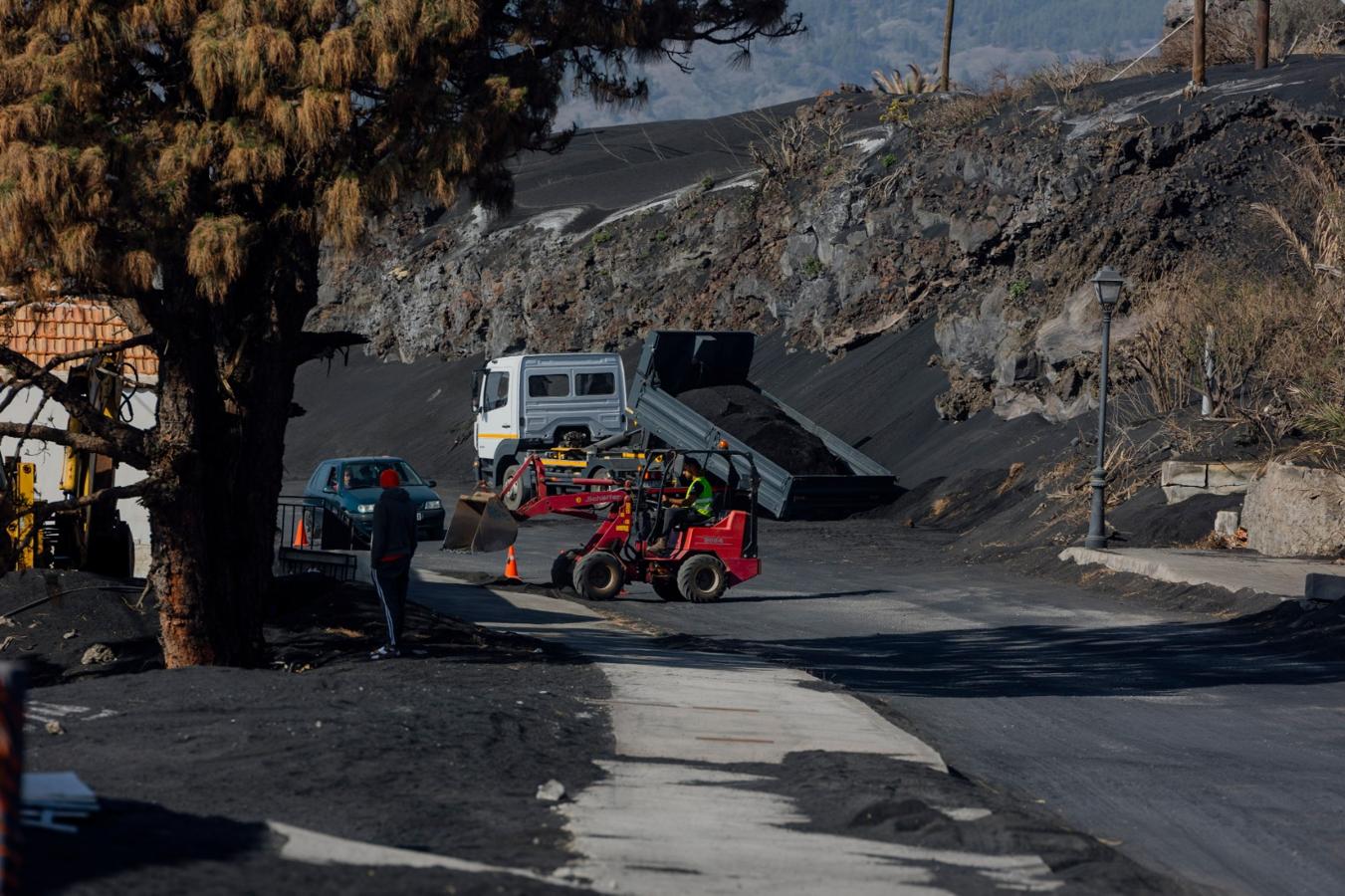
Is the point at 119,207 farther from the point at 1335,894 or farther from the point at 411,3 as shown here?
the point at 1335,894

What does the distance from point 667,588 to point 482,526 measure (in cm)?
250

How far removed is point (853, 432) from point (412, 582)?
59.2 ft

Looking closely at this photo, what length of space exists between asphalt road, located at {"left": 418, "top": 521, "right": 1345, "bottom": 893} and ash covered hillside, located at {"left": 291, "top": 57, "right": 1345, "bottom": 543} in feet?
29.2

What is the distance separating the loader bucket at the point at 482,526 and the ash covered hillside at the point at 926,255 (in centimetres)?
765

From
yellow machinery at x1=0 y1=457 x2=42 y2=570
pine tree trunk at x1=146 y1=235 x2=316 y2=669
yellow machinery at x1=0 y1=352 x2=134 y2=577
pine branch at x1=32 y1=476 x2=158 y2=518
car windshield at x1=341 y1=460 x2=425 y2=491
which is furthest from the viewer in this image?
car windshield at x1=341 y1=460 x2=425 y2=491

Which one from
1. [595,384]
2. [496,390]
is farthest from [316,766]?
[496,390]

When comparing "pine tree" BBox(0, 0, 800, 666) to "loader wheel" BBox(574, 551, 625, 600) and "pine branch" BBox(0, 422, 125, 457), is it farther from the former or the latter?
"loader wheel" BBox(574, 551, 625, 600)

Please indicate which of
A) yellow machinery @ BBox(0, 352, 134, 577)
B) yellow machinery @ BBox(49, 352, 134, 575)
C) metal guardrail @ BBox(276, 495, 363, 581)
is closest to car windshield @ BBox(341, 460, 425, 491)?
metal guardrail @ BBox(276, 495, 363, 581)

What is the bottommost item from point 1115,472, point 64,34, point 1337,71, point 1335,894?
point 1335,894

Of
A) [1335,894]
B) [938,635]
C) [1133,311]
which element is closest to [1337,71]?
[1133,311]

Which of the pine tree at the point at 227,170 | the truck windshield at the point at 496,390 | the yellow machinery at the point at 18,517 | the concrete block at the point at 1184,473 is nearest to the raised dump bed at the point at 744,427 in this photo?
the truck windshield at the point at 496,390

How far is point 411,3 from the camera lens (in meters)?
11.7

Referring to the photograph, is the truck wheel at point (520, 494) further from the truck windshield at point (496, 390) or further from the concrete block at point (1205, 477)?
the concrete block at point (1205, 477)

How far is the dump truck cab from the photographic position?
33.0m
